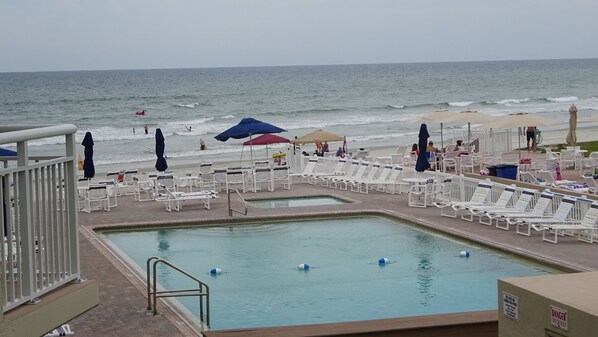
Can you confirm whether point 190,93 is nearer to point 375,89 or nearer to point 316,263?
point 375,89

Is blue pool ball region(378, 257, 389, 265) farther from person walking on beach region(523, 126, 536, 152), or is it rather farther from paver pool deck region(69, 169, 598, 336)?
person walking on beach region(523, 126, 536, 152)

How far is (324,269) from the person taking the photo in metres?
14.7

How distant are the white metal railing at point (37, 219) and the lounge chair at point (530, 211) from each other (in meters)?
11.6

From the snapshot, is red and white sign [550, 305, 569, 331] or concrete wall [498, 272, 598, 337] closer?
concrete wall [498, 272, 598, 337]

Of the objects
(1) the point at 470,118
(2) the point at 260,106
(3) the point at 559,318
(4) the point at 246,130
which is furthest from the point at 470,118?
(2) the point at 260,106

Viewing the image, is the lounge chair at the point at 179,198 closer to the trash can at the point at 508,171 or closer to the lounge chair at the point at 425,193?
the lounge chair at the point at 425,193

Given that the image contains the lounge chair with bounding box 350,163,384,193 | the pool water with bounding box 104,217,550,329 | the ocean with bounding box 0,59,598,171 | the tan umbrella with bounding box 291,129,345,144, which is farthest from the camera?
the ocean with bounding box 0,59,598,171

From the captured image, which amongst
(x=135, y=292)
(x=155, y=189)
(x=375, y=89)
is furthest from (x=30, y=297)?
(x=375, y=89)

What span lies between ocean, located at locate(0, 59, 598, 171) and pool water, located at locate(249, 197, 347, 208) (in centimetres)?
1759

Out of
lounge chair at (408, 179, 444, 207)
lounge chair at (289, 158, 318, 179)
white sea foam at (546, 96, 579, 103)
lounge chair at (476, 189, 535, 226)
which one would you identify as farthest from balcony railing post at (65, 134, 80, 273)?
white sea foam at (546, 96, 579, 103)

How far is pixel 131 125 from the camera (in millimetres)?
65188

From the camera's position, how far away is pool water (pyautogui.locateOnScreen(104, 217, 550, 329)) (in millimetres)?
12180

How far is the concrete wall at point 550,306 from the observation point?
20.5 feet

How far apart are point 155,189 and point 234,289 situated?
922cm
